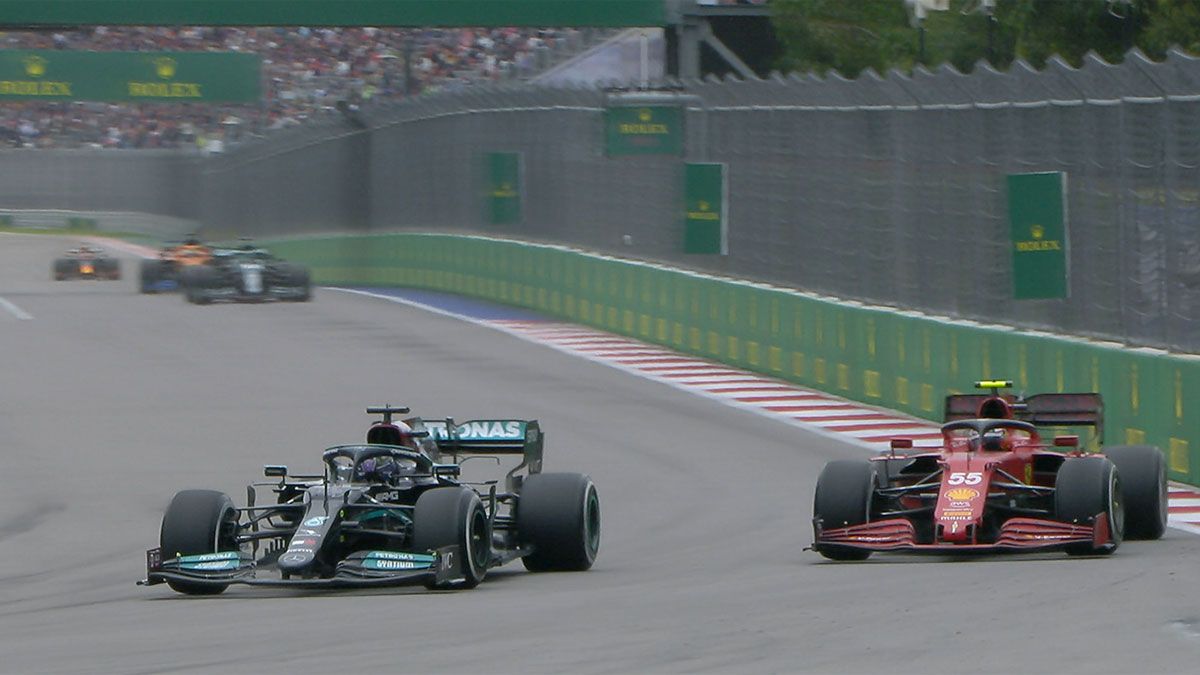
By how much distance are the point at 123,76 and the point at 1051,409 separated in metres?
53.2

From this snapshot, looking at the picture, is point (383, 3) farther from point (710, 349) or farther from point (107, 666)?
point (107, 666)

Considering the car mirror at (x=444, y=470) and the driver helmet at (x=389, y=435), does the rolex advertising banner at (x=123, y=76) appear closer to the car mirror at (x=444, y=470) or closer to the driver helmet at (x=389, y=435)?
the driver helmet at (x=389, y=435)

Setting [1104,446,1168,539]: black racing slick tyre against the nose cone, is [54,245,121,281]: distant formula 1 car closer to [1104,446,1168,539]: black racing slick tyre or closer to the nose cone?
[1104,446,1168,539]: black racing slick tyre

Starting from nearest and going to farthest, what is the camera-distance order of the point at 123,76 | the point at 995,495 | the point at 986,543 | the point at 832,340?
the point at 986,543, the point at 995,495, the point at 832,340, the point at 123,76

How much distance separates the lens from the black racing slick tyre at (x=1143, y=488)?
38.2 feet

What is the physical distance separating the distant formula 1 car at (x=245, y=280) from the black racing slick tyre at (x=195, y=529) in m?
22.2

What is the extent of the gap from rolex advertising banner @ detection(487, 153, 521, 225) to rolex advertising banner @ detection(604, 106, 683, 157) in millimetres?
5431

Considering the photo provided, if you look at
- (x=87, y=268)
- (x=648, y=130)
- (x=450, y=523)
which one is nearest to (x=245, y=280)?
(x=648, y=130)

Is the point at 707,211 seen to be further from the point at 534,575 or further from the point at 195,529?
the point at 195,529

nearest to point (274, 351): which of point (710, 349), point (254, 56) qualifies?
point (710, 349)

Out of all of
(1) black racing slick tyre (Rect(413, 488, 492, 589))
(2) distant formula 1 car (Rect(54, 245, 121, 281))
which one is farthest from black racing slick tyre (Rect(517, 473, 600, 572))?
(2) distant formula 1 car (Rect(54, 245, 121, 281))

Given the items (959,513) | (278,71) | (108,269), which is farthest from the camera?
(278,71)

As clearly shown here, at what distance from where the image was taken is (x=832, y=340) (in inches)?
827

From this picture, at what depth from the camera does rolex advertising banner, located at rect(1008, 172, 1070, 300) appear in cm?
1620
